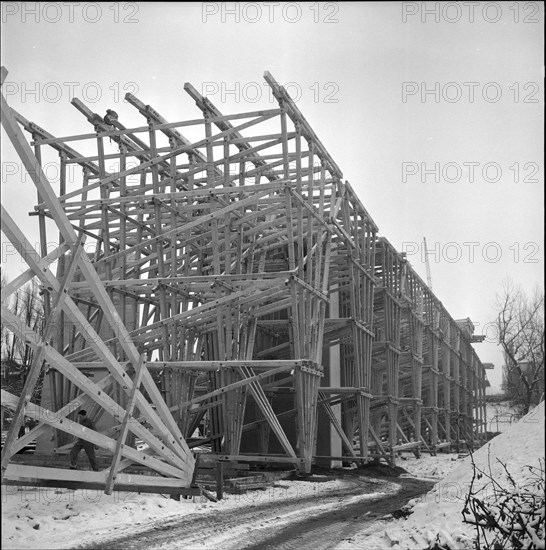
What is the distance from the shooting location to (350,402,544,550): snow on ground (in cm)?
922

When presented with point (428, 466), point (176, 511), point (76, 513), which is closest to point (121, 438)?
point (76, 513)

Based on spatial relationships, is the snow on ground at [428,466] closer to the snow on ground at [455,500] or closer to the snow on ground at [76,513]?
the snow on ground at [76,513]

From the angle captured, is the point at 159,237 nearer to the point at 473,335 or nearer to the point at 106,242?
the point at 106,242

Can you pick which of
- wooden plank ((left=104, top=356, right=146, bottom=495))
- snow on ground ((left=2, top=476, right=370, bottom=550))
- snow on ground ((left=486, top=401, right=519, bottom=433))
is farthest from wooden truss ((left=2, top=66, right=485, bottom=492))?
snow on ground ((left=486, top=401, right=519, bottom=433))

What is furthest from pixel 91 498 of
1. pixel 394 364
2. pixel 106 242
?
pixel 394 364

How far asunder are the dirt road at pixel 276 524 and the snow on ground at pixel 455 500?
0.64 meters

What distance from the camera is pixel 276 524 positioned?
11664mm

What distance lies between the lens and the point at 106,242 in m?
18.5

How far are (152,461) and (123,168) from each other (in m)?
11.3

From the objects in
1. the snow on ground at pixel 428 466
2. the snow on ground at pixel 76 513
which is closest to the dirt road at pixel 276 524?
the snow on ground at pixel 76 513

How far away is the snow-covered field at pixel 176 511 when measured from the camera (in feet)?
30.9

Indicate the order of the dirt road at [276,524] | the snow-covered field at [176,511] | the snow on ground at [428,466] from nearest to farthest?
the snow-covered field at [176,511] < the dirt road at [276,524] < the snow on ground at [428,466]

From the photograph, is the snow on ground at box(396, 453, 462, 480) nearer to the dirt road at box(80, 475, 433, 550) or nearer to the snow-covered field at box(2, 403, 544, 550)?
the dirt road at box(80, 475, 433, 550)

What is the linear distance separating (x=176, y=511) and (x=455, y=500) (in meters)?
4.68
